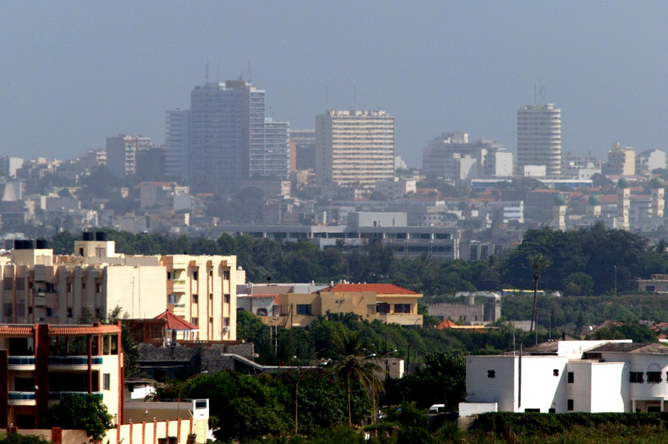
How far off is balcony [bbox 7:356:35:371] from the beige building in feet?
83.6

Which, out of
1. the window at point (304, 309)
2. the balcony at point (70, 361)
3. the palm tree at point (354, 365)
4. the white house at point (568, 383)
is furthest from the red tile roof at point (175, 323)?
the window at point (304, 309)

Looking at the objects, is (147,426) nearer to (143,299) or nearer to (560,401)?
(560,401)

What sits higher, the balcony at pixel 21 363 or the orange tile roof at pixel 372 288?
the balcony at pixel 21 363

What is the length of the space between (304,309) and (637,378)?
2150 inches

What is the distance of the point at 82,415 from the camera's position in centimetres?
4159

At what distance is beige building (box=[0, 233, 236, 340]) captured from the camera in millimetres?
70938

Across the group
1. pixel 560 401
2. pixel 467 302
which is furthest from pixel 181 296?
pixel 467 302

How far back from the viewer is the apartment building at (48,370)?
42.4 metres

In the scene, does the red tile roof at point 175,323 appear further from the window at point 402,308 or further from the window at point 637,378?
the window at point 402,308

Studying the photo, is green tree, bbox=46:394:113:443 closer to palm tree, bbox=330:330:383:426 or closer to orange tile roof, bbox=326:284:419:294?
palm tree, bbox=330:330:383:426

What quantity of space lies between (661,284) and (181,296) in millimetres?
76916

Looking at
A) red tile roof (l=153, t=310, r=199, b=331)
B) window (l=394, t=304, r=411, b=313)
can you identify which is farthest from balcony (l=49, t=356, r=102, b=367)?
window (l=394, t=304, r=411, b=313)

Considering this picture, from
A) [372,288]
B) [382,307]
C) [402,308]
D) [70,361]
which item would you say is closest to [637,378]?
[70,361]

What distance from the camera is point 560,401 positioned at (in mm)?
53688
